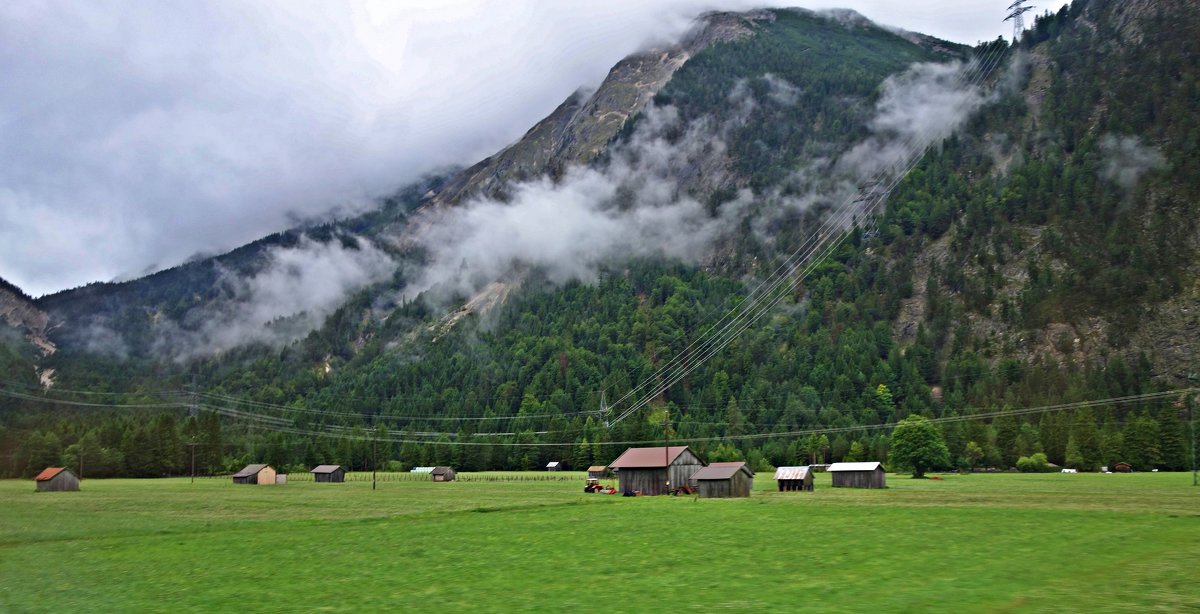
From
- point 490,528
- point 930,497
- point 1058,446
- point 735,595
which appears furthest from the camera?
point 1058,446

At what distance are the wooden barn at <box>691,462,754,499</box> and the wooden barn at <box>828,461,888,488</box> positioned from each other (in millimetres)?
19395

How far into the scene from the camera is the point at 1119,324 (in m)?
197

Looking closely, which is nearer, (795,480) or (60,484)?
(795,480)

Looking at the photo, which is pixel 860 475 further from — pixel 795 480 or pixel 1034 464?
pixel 1034 464

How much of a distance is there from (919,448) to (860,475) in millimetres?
30648

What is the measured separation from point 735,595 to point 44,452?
7027 inches

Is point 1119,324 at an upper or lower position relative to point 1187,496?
upper

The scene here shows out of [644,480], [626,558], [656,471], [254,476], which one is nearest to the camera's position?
[626,558]

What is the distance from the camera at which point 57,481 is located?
11069 cm

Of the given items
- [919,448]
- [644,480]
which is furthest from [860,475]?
[919,448]

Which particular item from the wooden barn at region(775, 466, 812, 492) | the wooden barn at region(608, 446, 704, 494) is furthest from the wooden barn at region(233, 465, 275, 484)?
the wooden barn at region(775, 466, 812, 492)

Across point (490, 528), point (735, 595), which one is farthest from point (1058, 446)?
point (735, 595)

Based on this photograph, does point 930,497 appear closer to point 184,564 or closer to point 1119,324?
point 184,564

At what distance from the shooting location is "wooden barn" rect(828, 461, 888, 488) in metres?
98.1
